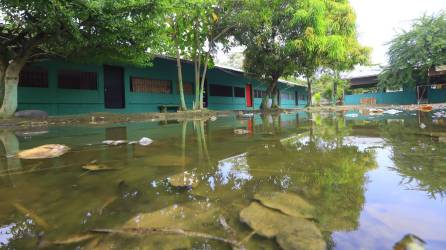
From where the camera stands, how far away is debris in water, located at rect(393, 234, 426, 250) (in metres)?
0.92

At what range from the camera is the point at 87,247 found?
3.16ft

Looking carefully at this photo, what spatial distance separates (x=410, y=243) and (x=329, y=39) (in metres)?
14.9

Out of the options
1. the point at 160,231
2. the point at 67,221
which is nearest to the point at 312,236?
the point at 160,231

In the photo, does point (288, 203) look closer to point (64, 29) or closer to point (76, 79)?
point (64, 29)

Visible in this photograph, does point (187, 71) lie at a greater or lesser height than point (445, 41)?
lesser

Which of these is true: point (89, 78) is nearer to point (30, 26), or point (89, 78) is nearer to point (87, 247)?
point (30, 26)

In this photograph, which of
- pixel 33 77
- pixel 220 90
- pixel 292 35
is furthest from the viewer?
pixel 220 90

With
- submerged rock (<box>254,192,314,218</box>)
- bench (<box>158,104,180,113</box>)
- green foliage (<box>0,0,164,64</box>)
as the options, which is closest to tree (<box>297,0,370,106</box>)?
bench (<box>158,104,180,113</box>)

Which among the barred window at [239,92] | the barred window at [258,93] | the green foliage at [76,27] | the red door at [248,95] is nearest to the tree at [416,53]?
the barred window at [258,93]

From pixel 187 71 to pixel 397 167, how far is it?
15755mm

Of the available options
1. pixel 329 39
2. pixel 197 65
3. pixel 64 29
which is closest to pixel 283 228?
pixel 64 29

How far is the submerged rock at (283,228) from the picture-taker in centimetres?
94

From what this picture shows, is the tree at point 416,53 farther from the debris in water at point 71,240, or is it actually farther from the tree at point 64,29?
the debris in water at point 71,240

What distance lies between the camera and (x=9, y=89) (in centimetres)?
765
